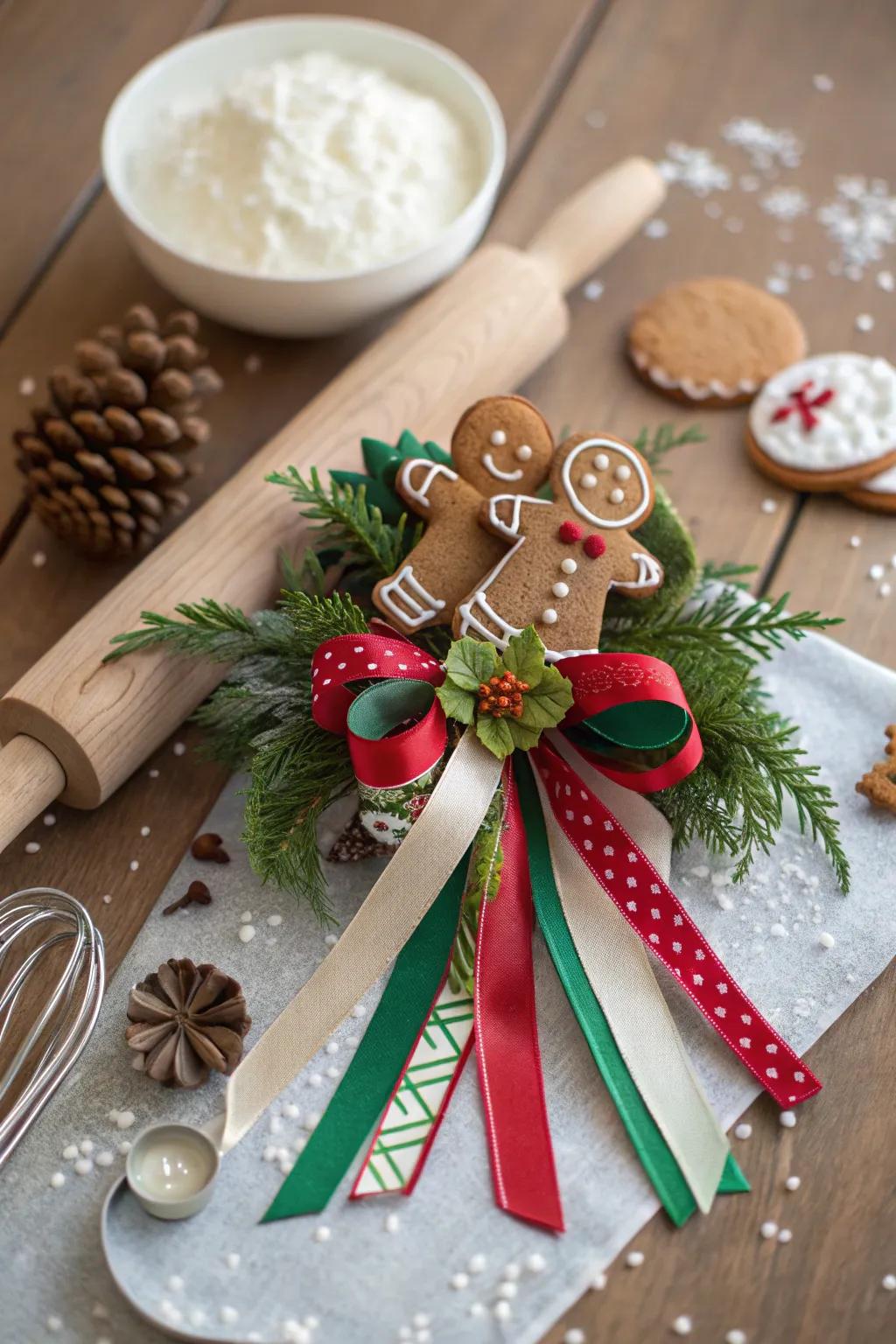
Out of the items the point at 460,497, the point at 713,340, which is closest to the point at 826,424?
the point at 713,340

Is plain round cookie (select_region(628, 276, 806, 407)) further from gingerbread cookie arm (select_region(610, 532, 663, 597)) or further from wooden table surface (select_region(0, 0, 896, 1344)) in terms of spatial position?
gingerbread cookie arm (select_region(610, 532, 663, 597))

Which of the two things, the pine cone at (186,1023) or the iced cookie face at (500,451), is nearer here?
the pine cone at (186,1023)

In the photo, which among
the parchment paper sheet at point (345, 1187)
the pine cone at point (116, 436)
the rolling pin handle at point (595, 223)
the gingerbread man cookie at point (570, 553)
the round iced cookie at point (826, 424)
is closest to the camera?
the parchment paper sheet at point (345, 1187)

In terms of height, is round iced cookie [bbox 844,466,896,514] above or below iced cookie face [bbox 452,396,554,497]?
above

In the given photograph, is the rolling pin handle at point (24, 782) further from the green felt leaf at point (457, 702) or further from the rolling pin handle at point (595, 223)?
the rolling pin handle at point (595, 223)

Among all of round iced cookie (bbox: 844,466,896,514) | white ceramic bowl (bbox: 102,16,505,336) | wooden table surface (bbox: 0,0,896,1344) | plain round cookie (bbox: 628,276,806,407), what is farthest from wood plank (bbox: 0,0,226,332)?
round iced cookie (bbox: 844,466,896,514)

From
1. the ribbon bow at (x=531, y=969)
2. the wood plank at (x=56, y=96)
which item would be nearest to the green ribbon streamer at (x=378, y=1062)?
the ribbon bow at (x=531, y=969)

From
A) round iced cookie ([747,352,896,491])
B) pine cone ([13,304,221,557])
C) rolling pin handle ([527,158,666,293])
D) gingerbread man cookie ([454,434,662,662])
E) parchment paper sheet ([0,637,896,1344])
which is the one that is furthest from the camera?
rolling pin handle ([527,158,666,293])
